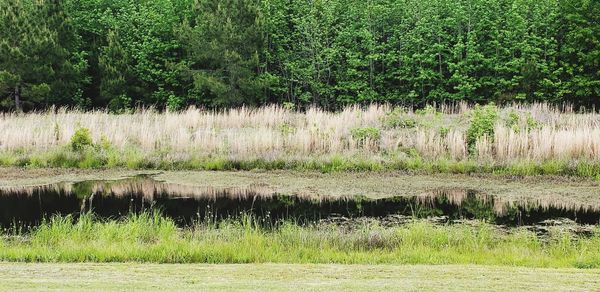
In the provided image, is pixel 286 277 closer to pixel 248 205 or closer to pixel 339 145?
pixel 248 205

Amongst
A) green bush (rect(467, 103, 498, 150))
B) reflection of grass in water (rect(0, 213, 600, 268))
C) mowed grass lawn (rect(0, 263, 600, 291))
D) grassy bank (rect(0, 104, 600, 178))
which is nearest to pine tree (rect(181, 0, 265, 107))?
grassy bank (rect(0, 104, 600, 178))

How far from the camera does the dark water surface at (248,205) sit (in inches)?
422

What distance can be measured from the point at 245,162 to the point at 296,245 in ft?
25.2

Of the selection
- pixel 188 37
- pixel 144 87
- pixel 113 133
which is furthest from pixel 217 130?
pixel 144 87

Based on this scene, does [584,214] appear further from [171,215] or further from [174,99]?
[174,99]

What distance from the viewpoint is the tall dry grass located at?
49.4 ft

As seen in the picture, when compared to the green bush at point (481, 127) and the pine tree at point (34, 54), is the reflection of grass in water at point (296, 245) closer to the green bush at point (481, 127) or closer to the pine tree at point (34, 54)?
the green bush at point (481, 127)

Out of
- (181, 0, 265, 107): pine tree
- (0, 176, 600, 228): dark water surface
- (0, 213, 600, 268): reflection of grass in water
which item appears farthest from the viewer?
(181, 0, 265, 107): pine tree

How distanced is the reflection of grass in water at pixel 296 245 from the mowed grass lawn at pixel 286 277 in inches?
27.3

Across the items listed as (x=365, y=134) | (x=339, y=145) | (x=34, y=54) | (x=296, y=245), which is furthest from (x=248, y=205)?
(x=34, y=54)

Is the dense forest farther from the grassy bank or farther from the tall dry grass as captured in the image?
the grassy bank

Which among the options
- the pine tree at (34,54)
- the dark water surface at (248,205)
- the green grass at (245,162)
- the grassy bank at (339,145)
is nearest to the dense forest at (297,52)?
the pine tree at (34,54)

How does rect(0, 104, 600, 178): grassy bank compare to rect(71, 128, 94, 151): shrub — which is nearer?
rect(0, 104, 600, 178): grassy bank

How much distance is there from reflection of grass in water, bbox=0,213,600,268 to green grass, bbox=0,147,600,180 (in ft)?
17.4
